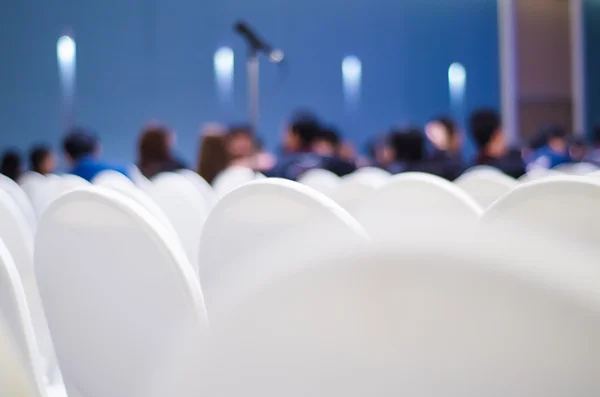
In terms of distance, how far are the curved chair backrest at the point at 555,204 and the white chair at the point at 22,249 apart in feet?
3.08

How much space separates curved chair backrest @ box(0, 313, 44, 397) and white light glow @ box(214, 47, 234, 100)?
30.7 feet

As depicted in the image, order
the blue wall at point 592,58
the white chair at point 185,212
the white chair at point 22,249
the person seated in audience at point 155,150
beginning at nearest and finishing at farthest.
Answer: the white chair at point 22,249 → the white chair at point 185,212 → the person seated in audience at point 155,150 → the blue wall at point 592,58

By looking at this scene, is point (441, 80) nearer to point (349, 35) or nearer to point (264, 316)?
point (349, 35)

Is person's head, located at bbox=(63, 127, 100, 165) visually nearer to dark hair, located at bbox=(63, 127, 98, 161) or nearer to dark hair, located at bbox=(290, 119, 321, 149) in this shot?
dark hair, located at bbox=(63, 127, 98, 161)

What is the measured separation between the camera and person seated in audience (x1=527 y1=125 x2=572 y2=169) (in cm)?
535

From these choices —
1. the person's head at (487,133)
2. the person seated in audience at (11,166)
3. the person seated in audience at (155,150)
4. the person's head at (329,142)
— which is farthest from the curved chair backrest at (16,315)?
the person seated in audience at (11,166)

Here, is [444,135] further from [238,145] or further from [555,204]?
[555,204]

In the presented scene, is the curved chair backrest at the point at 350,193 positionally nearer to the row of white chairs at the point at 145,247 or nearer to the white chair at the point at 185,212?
the white chair at the point at 185,212

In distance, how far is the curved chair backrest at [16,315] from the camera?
2.96ft

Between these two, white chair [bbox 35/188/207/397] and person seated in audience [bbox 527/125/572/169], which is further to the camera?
person seated in audience [bbox 527/125/572/169]

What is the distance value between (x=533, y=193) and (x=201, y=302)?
0.44 m

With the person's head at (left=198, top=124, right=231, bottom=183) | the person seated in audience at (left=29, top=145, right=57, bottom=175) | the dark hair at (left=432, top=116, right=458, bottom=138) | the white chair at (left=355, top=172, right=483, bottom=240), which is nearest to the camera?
the white chair at (left=355, top=172, right=483, bottom=240)

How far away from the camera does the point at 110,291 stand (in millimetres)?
1044

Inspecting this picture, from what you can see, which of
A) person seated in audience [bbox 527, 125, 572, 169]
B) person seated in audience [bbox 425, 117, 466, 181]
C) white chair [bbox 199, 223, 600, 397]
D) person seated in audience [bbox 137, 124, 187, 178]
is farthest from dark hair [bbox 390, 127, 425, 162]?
white chair [bbox 199, 223, 600, 397]
